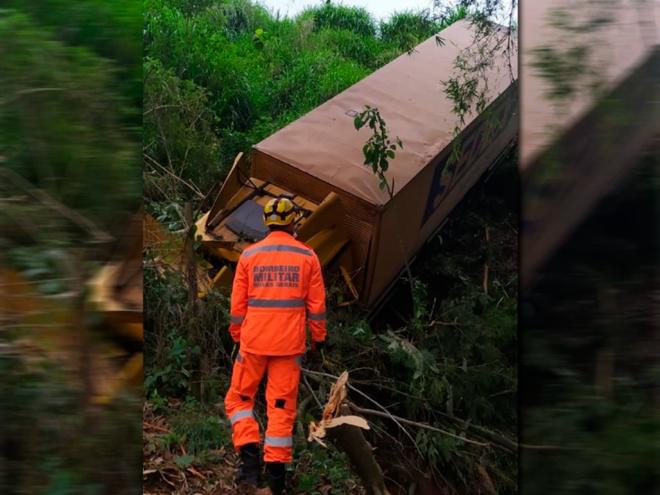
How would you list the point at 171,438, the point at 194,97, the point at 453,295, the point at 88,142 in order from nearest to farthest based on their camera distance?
1. the point at 88,142
2. the point at 171,438
3. the point at 453,295
4. the point at 194,97

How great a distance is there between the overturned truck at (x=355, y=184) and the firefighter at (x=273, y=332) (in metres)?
1.26

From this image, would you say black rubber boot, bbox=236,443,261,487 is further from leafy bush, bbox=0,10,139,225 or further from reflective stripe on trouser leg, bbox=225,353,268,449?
leafy bush, bbox=0,10,139,225

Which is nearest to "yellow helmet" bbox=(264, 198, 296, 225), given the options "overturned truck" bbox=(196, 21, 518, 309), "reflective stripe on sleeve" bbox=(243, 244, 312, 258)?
"reflective stripe on sleeve" bbox=(243, 244, 312, 258)

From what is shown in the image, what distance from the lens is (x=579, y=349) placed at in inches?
73.6

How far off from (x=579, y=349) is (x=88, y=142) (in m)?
1.47

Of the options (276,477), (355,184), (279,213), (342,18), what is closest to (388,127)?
(355,184)

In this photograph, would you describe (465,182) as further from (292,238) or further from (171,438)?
(171,438)

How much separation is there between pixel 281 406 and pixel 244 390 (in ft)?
0.67

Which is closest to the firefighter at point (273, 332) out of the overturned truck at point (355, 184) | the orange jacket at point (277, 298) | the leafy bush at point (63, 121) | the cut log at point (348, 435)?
the orange jacket at point (277, 298)

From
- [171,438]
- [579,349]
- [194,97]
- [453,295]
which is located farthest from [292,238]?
[194,97]

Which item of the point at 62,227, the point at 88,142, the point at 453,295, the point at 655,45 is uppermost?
the point at 655,45

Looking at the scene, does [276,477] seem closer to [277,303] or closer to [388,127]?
[277,303]

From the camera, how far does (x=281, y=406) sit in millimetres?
3451

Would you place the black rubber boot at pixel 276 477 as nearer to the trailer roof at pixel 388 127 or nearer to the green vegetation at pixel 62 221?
the green vegetation at pixel 62 221
